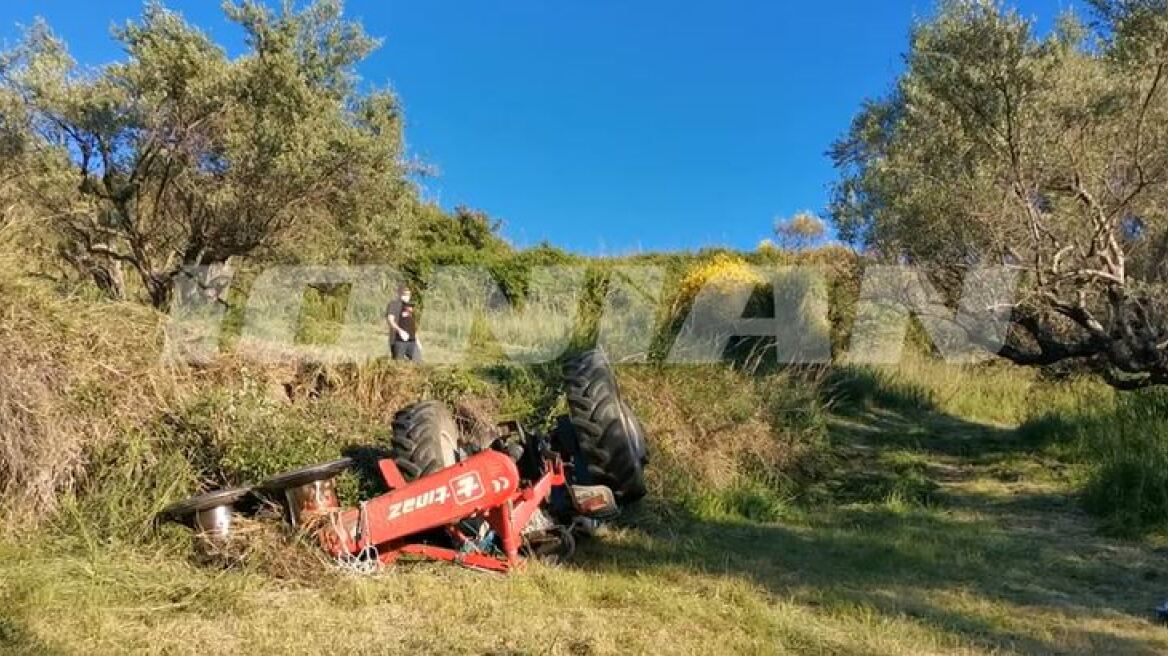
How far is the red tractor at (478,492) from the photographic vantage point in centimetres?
537

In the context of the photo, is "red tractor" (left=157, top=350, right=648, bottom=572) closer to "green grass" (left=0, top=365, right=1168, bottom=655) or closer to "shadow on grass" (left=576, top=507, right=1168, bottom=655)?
"green grass" (left=0, top=365, right=1168, bottom=655)

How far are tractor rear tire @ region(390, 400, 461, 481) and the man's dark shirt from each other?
434cm

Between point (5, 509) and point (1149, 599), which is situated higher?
point (5, 509)

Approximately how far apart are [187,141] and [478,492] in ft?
21.2

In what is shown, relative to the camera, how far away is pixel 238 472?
608 centimetres

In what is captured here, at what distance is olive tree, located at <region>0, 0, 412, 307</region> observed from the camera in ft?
31.5

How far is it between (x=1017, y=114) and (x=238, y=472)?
6993 millimetres

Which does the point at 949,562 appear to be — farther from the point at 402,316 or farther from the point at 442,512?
the point at 402,316

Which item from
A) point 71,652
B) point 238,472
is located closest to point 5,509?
point 238,472

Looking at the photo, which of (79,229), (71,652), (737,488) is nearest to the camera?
(71,652)

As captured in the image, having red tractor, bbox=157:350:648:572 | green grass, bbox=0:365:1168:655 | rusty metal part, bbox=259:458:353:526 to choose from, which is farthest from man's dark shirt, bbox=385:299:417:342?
rusty metal part, bbox=259:458:353:526

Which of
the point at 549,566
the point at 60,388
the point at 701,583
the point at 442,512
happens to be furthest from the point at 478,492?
the point at 60,388

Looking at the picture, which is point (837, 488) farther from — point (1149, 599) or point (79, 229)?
point (79, 229)

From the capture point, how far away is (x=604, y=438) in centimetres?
606
